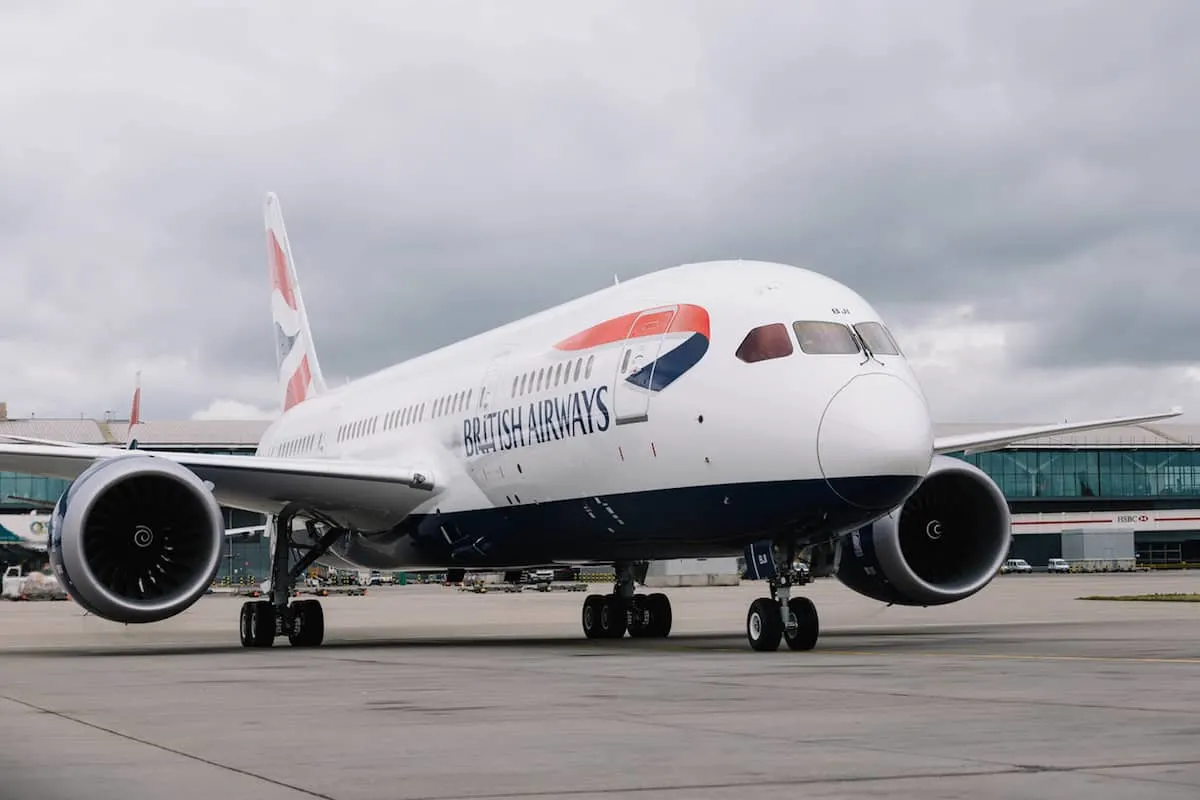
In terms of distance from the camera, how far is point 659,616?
23.0 metres

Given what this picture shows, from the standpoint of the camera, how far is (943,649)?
1672 cm

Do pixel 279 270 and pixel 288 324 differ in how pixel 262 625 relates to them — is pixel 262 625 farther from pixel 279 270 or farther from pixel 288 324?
pixel 279 270

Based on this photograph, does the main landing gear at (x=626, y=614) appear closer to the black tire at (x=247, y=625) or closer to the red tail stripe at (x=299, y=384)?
the black tire at (x=247, y=625)

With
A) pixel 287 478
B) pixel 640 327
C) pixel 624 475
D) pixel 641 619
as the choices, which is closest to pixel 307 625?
pixel 287 478

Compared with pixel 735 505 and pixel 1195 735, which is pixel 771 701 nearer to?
pixel 1195 735

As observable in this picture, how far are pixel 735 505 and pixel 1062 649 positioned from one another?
3.83 m

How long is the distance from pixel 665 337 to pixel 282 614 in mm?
8633

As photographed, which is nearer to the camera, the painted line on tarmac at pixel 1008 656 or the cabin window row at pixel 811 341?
the painted line on tarmac at pixel 1008 656

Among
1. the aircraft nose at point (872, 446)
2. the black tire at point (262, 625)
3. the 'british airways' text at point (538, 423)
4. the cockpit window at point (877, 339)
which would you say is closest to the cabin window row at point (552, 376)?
the 'british airways' text at point (538, 423)

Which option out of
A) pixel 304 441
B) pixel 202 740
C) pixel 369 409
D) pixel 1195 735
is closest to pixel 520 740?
pixel 202 740

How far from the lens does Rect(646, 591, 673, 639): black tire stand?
2284cm

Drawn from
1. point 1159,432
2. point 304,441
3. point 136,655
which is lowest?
point 136,655

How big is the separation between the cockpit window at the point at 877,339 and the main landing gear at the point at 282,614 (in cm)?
967

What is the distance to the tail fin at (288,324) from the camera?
1259 inches
